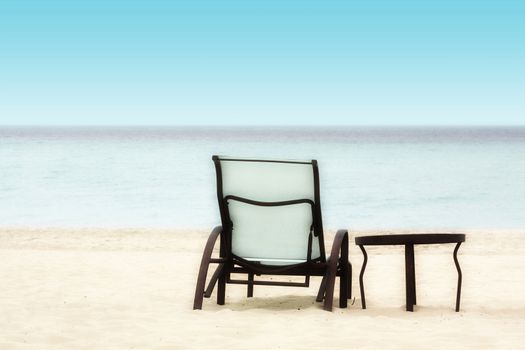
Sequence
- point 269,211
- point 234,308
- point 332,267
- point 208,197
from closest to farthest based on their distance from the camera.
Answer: point 332,267 → point 269,211 → point 234,308 → point 208,197

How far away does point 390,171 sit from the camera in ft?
122

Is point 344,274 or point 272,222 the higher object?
point 272,222

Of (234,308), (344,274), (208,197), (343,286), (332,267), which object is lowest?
(208,197)

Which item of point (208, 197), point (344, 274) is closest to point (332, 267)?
point (344, 274)

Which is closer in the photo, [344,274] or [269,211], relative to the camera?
[269,211]

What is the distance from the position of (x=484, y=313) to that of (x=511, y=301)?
2.55ft

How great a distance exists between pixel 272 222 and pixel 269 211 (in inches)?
3.1

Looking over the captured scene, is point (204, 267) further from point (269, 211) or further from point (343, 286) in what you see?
point (343, 286)

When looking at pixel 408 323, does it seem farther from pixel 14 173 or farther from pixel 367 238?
pixel 14 173

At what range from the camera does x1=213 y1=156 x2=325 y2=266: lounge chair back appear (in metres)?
4.96

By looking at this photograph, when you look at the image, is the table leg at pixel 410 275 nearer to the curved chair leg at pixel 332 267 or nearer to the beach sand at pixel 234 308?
the beach sand at pixel 234 308

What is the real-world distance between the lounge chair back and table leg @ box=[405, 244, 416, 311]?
0.60 meters

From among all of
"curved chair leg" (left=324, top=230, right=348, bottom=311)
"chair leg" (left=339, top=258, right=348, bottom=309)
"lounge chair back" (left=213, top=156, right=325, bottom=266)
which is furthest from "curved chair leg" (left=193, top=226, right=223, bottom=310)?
"chair leg" (left=339, top=258, right=348, bottom=309)

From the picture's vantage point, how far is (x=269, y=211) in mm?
5070
